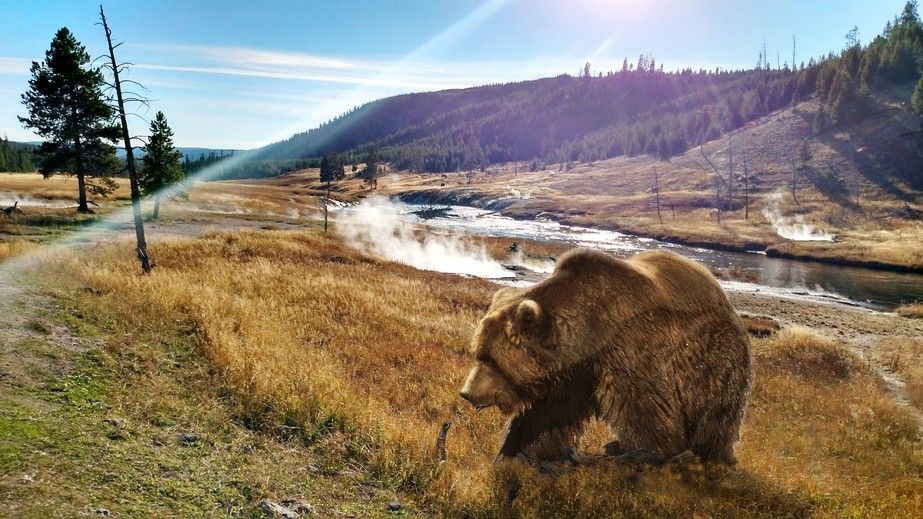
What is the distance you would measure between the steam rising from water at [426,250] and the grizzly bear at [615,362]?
112 ft

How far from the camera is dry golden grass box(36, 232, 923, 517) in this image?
5199mm

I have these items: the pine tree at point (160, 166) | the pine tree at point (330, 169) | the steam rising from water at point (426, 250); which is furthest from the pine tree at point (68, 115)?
the pine tree at point (330, 169)

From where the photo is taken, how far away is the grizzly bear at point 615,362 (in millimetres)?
4844

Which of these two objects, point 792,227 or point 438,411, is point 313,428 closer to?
point 438,411

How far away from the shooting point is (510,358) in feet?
15.8

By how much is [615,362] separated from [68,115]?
47230mm

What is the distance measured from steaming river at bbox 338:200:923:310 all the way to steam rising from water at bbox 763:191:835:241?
13.8m

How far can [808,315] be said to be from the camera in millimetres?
33156

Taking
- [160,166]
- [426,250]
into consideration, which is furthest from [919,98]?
[160,166]

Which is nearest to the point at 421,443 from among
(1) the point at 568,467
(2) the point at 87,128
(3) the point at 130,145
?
(1) the point at 568,467

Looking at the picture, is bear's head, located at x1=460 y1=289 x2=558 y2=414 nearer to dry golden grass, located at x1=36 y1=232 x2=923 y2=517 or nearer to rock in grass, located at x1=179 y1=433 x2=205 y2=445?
dry golden grass, located at x1=36 y1=232 x2=923 y2=517

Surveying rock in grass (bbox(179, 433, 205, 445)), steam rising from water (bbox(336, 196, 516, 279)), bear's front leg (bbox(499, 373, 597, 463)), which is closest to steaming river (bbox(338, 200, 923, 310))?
steam rising from water (bbox(336, 196, 516, 279))

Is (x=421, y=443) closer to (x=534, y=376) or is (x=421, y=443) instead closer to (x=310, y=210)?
(x=534, y=376)

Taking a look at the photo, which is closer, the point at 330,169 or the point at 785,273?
the point at 785,273
